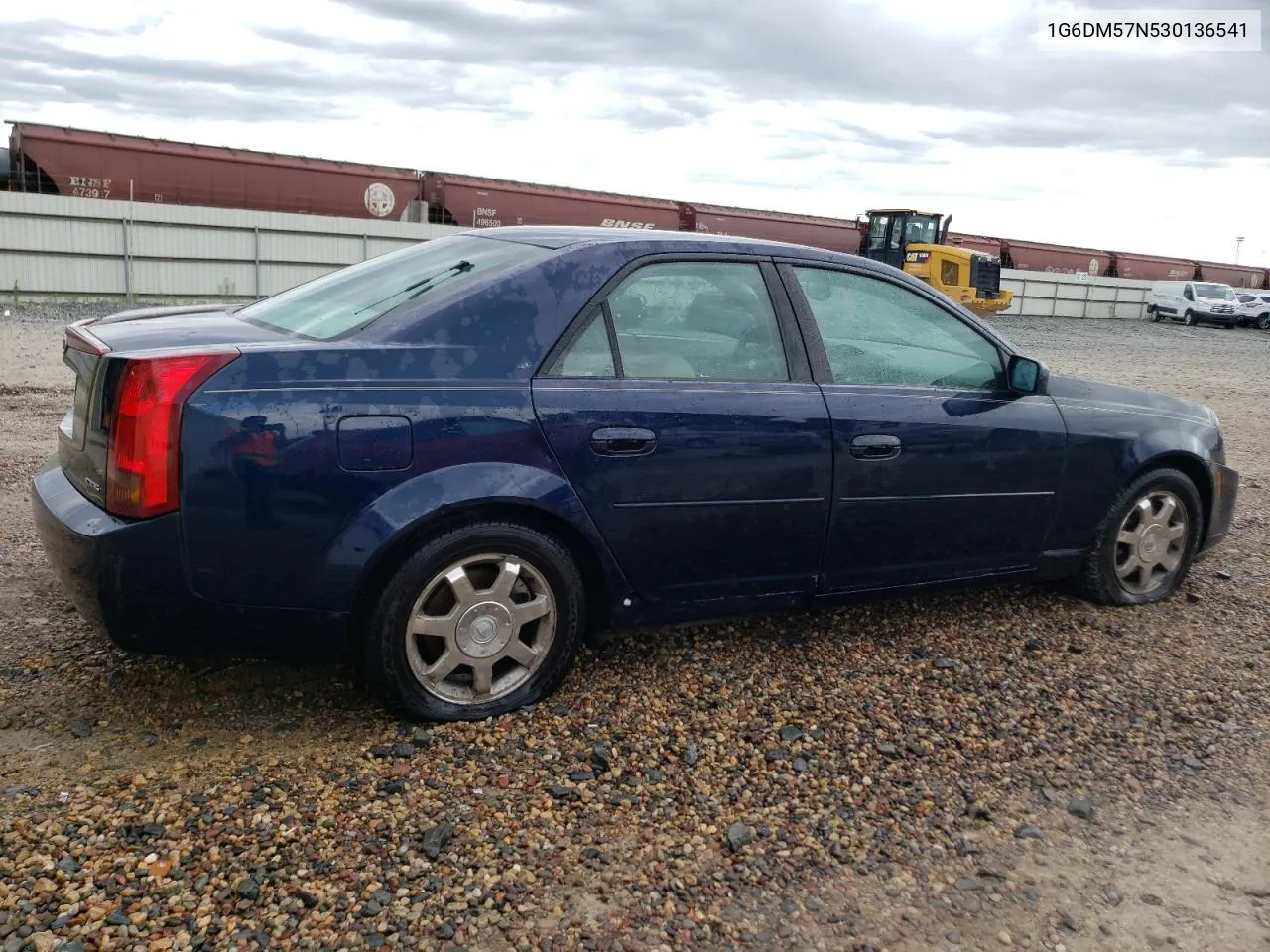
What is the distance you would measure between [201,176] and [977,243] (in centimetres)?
2762

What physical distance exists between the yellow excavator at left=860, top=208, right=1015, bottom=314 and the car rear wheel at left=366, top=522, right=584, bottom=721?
28.0 m

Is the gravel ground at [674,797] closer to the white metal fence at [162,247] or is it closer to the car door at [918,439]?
the car door at [918,439]

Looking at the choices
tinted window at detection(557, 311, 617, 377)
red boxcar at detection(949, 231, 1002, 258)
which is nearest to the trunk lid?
tinted window at detection(557, 311, 617, 377)

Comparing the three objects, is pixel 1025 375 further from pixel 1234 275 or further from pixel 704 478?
pixel 1234 275

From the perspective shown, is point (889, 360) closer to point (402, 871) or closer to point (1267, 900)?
point (1267, 900)

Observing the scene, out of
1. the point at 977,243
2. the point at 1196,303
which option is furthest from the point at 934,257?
the point at 1196,303

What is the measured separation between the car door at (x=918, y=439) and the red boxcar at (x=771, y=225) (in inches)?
1048

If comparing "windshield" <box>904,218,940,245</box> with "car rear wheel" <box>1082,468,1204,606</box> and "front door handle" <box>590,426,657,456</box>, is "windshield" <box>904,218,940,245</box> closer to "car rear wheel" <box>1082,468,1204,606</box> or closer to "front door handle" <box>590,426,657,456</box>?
"car rear wheel" <box>1082,468,1204,606</box>

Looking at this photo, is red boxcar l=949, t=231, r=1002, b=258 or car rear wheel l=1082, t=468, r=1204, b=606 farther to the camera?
red boxcar l=949, t=231, r=1002, b=258

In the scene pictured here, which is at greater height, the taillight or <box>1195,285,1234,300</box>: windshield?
<box>1195,285,1234,300</box>: windshield

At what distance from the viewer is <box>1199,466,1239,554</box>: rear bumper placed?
16.5 ft

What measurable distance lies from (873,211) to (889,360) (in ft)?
98.5

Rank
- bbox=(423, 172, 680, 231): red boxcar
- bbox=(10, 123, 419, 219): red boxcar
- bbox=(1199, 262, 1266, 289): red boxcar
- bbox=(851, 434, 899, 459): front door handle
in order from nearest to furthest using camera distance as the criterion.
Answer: bbox=(851, 434, 899, 459): front door handle, bbox=(10, 123, 419, 219): red boxcar, bbox=(423, 172, 680, 231): red boxcar, bbox=(1199, 262, 1266, 289): red boxcar

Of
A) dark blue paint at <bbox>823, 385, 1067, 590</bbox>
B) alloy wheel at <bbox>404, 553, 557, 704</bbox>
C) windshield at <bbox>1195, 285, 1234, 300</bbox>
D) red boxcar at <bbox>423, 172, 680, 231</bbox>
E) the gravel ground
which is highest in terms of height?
red boxcar at <bbox>423, 172, 680, 231</bbox>
